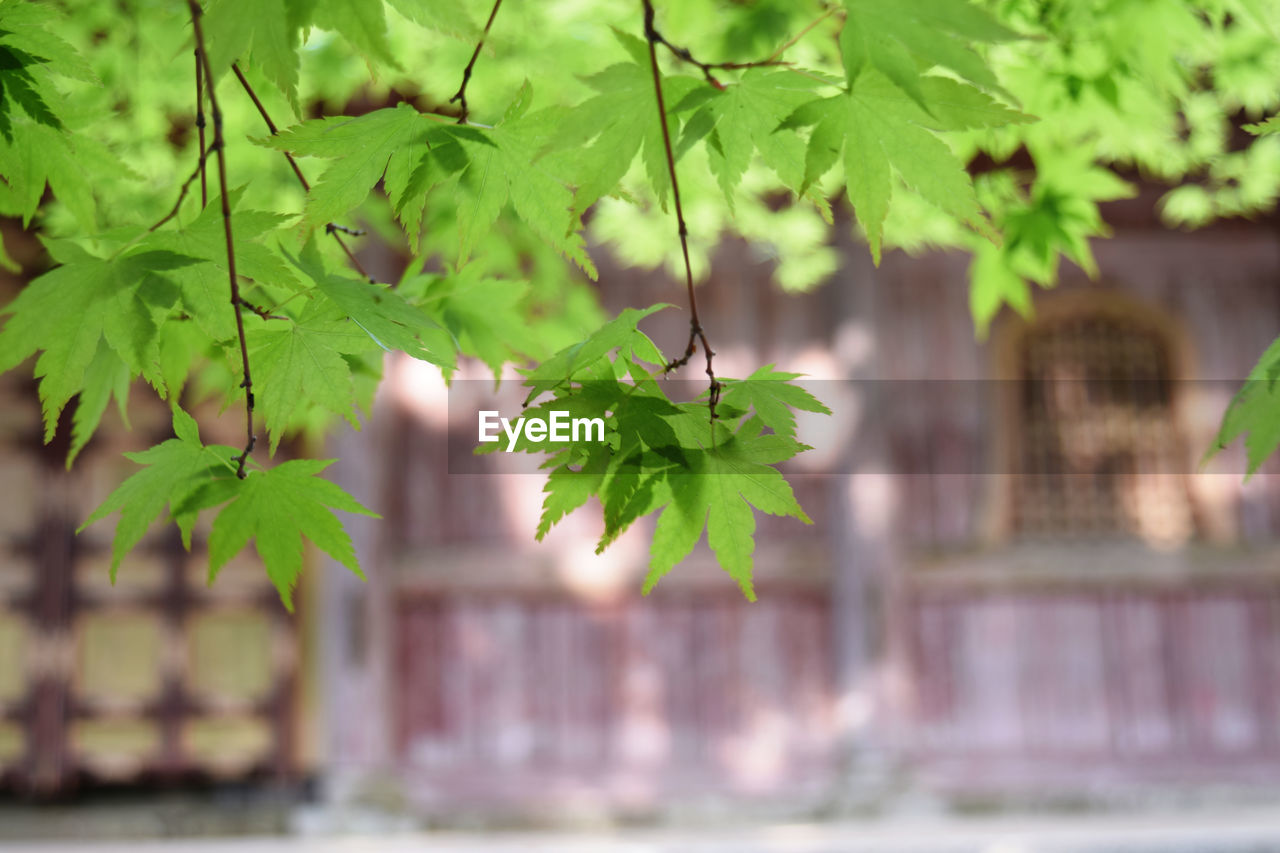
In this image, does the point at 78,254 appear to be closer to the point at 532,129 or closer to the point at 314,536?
the point at 314,536

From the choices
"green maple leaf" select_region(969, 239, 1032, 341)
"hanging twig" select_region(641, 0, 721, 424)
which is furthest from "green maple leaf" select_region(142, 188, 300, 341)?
"green maple leaf" select_region(969, 239, 1032, 341)

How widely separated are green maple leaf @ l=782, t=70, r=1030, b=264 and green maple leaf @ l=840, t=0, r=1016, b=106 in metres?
0.04

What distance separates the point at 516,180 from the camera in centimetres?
101

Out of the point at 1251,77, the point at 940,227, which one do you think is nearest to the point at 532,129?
the point at 940,227

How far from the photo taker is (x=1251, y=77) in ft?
7.80

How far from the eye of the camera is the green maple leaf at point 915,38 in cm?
77

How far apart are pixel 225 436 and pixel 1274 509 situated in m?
5.18

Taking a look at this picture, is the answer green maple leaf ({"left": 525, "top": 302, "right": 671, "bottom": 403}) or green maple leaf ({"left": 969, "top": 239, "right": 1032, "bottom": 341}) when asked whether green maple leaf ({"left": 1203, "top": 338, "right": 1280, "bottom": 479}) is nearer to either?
green maple leaf ({"left": 525, "top": 302, "right": 671, "bottom": 403})

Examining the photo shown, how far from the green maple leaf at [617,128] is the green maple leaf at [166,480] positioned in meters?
0.45

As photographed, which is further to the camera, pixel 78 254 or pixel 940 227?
pixel 940 227

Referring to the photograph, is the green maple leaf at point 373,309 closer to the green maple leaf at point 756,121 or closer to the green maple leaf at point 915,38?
the green maple leaf at point 756,121

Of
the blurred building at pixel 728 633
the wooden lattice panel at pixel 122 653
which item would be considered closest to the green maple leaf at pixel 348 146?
the blurred building at pixel 728 633

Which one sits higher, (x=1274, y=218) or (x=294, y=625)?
(x=1274, y=218)

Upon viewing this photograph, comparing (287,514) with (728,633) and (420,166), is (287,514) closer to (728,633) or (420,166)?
(420,166)
